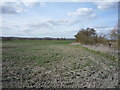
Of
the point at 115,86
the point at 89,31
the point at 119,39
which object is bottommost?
the point at 115,86

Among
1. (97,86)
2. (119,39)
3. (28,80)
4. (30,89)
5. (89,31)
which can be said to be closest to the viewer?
(30,89)

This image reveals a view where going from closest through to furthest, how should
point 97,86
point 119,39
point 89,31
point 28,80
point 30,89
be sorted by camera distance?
point 30,89 < point 97,86 < point 28,80 < point 119,39 < point 89,31

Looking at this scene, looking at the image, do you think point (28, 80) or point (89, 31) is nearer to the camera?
point (28, 80)

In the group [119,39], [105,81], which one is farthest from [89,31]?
[105,81]

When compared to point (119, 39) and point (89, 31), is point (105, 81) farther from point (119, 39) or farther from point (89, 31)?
point (89, 31)

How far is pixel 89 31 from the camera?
4328cm

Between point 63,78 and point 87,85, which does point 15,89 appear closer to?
point 63,78

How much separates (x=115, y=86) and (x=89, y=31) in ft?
127

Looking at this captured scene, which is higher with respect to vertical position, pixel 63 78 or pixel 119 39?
pixel 119 39

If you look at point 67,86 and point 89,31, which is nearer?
point 67,86

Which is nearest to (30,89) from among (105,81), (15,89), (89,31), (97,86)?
(15,89)

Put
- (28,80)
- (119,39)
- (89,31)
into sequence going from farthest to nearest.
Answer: (89,31), (119,39), (28,80)

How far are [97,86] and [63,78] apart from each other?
1.74m

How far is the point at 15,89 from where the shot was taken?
540 cm
